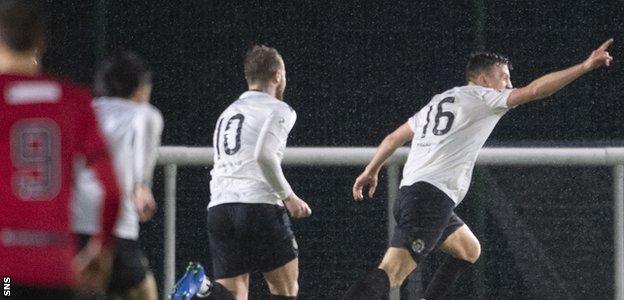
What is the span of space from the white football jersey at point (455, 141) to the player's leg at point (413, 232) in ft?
0.17

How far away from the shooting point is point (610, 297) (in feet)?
27.2

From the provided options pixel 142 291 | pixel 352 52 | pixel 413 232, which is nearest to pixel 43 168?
pixel 142 291

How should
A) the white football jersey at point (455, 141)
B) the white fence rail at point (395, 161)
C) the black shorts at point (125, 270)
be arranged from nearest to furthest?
the black shorts at point (125, 270), the white football jersey at point (455, 141), the white fence rail at point (395, 161)

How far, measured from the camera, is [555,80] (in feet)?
23.6

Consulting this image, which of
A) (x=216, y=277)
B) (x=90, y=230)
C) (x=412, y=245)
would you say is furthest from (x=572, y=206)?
(x=90, y=230)

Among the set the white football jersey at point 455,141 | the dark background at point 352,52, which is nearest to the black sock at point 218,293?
the white football jersey at point 455,141

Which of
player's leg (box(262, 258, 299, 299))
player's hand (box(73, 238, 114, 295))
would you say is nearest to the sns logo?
player's hand (box(73, 238, 114, 295))

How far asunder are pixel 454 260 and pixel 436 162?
0.70m

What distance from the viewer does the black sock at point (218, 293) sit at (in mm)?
7180

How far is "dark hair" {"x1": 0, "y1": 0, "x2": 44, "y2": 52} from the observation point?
12.8 ft

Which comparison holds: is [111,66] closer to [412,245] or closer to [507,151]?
[412,245]

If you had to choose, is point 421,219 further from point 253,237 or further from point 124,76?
point 124,76

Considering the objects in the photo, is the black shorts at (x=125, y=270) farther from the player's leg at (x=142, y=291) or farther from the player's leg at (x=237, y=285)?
the player's leg at (x=237, y=285)

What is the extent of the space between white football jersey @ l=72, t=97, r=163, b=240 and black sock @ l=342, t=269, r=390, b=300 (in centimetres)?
185
